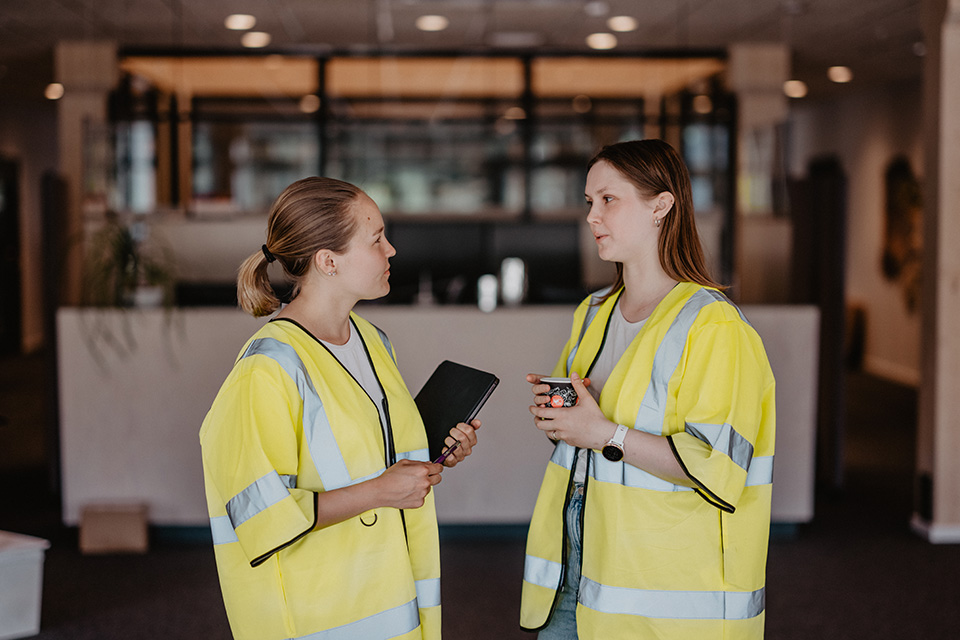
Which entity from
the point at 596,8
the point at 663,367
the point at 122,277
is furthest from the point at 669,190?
the point at 596,8

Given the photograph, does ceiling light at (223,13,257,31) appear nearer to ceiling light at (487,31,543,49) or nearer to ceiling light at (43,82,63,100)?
ceiling light at (487,31,543,49)

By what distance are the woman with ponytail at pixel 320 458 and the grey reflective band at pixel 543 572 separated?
7.5 inches

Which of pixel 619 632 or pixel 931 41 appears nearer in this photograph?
pixel 619 632

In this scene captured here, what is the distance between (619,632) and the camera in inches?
61.4

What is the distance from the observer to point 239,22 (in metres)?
7.11

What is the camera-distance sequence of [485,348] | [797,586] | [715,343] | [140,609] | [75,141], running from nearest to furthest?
[715,343] < [140,609] < [797,586] < [485,348] < [75,141]

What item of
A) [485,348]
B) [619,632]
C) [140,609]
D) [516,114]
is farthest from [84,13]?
[619,632]

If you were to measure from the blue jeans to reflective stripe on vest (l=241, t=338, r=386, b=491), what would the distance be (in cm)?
44

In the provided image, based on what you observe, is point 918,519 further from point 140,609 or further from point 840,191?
point 140,609

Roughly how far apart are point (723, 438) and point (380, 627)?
0.67m

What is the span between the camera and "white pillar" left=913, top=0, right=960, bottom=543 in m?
4.16

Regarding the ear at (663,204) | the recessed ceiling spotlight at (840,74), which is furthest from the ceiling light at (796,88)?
the ear at (663,204)

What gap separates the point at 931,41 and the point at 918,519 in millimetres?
2338

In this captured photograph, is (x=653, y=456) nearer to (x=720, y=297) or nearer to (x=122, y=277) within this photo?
(x=720, y=297)
